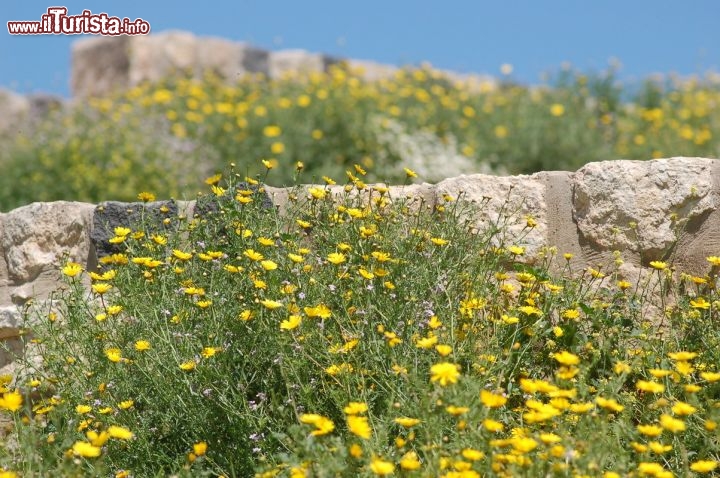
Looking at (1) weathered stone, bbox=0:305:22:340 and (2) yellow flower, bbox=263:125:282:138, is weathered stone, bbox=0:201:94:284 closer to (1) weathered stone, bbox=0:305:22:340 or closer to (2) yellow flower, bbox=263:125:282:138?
(1) weathered stone, bbox=0:305:22:340

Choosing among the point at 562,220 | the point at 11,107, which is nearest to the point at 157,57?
the point at 11,107

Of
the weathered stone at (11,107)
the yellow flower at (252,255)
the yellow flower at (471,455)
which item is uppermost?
the weathered stone at (11,107)

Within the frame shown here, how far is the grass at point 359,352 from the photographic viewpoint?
8.25 feet

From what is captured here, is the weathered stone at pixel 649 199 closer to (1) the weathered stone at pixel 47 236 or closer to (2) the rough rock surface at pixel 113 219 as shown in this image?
(2) the rough rock surface at pixel 113 219

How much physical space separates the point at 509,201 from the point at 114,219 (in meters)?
1.75

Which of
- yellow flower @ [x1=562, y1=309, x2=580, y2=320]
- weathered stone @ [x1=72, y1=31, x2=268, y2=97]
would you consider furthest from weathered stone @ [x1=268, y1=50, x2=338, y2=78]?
yellow flower @ [x1=562, y1=309, x2=580, y2=320]

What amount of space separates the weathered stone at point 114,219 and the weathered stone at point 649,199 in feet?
6.13

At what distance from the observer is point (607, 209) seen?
12.1 ft

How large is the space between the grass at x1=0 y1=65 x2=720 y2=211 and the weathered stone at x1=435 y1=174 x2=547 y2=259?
4.10 meters

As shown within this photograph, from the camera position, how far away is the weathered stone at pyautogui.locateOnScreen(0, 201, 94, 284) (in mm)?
4117

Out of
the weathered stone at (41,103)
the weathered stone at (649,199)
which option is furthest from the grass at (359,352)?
the weathered stone at (41,103)

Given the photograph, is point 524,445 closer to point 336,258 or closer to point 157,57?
point 336,258

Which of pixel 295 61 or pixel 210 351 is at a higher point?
pixel 295 61

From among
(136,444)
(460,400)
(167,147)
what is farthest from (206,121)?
(460,400)
